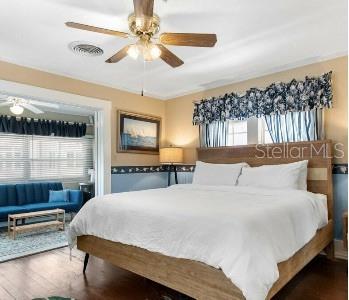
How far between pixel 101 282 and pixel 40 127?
4280 mm

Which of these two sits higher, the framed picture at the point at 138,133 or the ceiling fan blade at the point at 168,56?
the ceiling fan blade at the point at 168,56

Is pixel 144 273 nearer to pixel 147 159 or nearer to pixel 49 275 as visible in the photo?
pixel 49 275

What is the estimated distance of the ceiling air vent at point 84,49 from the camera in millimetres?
2915

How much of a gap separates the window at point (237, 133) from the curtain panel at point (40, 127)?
3.81 m

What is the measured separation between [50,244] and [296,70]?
407cm

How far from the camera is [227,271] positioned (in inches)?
66.2

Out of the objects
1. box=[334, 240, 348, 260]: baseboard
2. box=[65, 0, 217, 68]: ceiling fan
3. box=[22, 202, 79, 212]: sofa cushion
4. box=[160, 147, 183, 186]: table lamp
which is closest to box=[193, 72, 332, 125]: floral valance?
box=[160, 147, 183, 186]: table lamp

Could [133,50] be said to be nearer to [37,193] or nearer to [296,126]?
[296,126]

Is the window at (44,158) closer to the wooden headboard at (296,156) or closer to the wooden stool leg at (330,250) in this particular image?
the wooden headboard at (296,156)

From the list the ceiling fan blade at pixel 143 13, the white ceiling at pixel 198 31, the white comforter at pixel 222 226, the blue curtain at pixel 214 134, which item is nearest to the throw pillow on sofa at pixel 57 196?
the white ceiling at pixel 198 31

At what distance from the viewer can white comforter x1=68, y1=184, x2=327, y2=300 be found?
168cm

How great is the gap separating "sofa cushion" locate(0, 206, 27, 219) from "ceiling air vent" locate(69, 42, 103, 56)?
3076 mm

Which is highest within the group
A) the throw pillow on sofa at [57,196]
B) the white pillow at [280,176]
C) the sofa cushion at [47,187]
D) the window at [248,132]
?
the window at [248,132]

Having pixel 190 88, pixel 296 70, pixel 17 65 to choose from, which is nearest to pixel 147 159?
pixel 190 88
